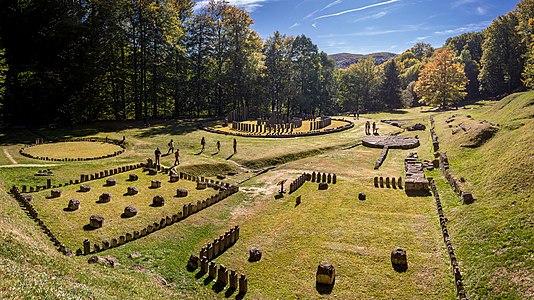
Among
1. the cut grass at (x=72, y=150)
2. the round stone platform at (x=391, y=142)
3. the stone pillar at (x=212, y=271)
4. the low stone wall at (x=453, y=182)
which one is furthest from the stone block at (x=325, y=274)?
the round stone platform at (x=391, y=142)

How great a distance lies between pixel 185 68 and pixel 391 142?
42.3 metres

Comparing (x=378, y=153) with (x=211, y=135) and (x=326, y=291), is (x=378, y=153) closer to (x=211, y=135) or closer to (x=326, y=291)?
(x=211, y=135)

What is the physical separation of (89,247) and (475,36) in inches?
4764

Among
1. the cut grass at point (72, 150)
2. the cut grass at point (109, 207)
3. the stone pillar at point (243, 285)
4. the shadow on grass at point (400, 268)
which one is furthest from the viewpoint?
the cut grass at point (72, 150)

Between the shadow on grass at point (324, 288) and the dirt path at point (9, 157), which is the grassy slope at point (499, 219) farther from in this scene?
the dirt path at point (9, 157)

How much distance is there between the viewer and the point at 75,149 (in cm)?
3706

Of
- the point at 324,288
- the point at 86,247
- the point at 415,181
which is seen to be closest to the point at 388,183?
the point at 415,181

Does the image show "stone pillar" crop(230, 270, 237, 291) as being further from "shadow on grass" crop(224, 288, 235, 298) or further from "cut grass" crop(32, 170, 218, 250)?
"cut grass" crop(32, 170, 218, 250)

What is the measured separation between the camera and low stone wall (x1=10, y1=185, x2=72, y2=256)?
1634 cm

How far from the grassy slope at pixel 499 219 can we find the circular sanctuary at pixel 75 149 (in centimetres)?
3133

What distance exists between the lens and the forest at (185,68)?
4922cm

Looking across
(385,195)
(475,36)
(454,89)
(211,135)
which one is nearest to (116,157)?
(211,135)

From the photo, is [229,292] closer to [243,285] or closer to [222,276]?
[243,285]

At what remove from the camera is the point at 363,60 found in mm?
98812
